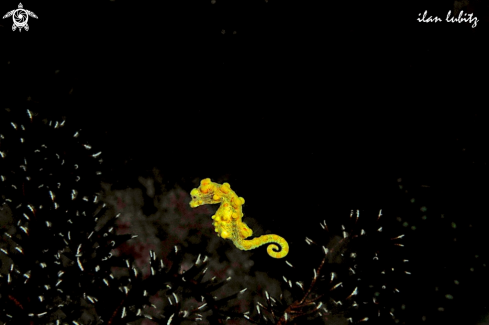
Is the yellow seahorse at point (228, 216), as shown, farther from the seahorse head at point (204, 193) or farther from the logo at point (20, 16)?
the logo at point (20, 16)

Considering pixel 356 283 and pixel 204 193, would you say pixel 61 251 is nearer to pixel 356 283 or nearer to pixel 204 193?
pixel 204 193

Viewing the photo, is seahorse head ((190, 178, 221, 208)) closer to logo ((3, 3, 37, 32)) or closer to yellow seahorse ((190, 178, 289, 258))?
yellow seahorse ((190, 178, 289, 258))

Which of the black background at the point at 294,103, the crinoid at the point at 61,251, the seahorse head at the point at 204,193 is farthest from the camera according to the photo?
the black background at the point at 294,103

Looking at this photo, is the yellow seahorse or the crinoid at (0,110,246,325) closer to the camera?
the crinoid at (0,110,246,325)

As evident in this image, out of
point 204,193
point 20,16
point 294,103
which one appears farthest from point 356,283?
point 20,16

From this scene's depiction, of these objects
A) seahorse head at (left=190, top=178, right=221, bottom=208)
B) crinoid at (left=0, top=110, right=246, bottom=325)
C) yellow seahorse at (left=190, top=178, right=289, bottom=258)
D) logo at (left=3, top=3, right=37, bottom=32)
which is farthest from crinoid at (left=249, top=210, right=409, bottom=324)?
logo at (left=3, top=3, right=37, bottom=32)

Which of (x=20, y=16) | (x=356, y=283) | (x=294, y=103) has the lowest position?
(x=356, y=283)

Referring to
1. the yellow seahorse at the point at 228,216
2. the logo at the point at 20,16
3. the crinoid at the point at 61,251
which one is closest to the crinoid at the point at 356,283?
the yellow seahorse at the point at 228,216

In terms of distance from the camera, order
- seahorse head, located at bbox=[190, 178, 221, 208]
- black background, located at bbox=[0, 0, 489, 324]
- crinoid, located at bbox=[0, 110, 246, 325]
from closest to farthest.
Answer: crinoid, located at bbox=[0, 110, 246, 325]
seahorse head, located at bbox=[190, 178, 221, 208]
black background, located at bbox=[0, 0, 489, 324]
